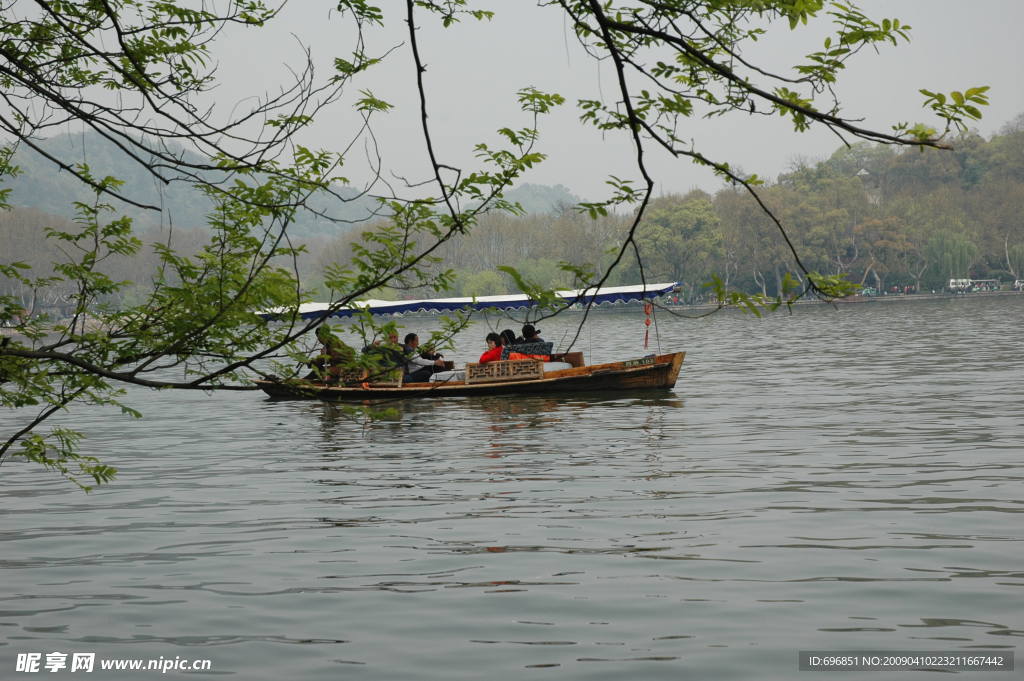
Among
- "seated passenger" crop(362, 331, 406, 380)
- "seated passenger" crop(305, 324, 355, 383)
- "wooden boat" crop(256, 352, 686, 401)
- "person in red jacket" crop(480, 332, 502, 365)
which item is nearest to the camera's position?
"seated passenger" crop(305, 324, 355, 383)

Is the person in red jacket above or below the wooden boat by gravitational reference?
above

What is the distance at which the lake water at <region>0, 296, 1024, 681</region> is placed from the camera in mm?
6992

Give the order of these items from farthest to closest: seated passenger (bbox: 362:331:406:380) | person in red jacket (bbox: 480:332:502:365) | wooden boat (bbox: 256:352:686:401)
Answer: person in red jacket (bbox: 480:332:502:365), wooden boat (bbox: 256:352:686:401), seated passenger (bbox: 362:331:406:380)

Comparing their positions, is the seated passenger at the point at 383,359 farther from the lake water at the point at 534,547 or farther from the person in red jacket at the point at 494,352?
the person in red jacket at the point at 494,352

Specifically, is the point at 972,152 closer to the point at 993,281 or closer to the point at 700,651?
the point at 993,281

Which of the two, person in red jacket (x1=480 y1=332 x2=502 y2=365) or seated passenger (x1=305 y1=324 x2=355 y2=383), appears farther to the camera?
person in red jacket (x1=480 y1=332 x2=502 y2=365)

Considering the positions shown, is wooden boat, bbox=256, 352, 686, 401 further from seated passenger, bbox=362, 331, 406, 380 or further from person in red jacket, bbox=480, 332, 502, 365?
seated passenger, bbox=362, 331, 406, 380

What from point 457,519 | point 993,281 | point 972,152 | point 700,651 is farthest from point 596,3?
point 972,152

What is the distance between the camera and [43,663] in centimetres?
700

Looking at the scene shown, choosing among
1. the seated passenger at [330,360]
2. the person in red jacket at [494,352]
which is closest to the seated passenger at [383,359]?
the seated passenger at [330,360]

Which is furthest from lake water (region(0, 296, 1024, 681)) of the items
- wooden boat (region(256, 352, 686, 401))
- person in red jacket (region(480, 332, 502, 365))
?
person in red jacket (region(480, 332, 502, 365))

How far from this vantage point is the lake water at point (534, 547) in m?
6.99

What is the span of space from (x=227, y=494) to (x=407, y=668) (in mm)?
7000

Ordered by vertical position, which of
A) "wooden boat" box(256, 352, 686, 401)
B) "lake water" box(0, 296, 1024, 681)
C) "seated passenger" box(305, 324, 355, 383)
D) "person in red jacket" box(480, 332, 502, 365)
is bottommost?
"lake water" box(0, 296, 1024, 681)
